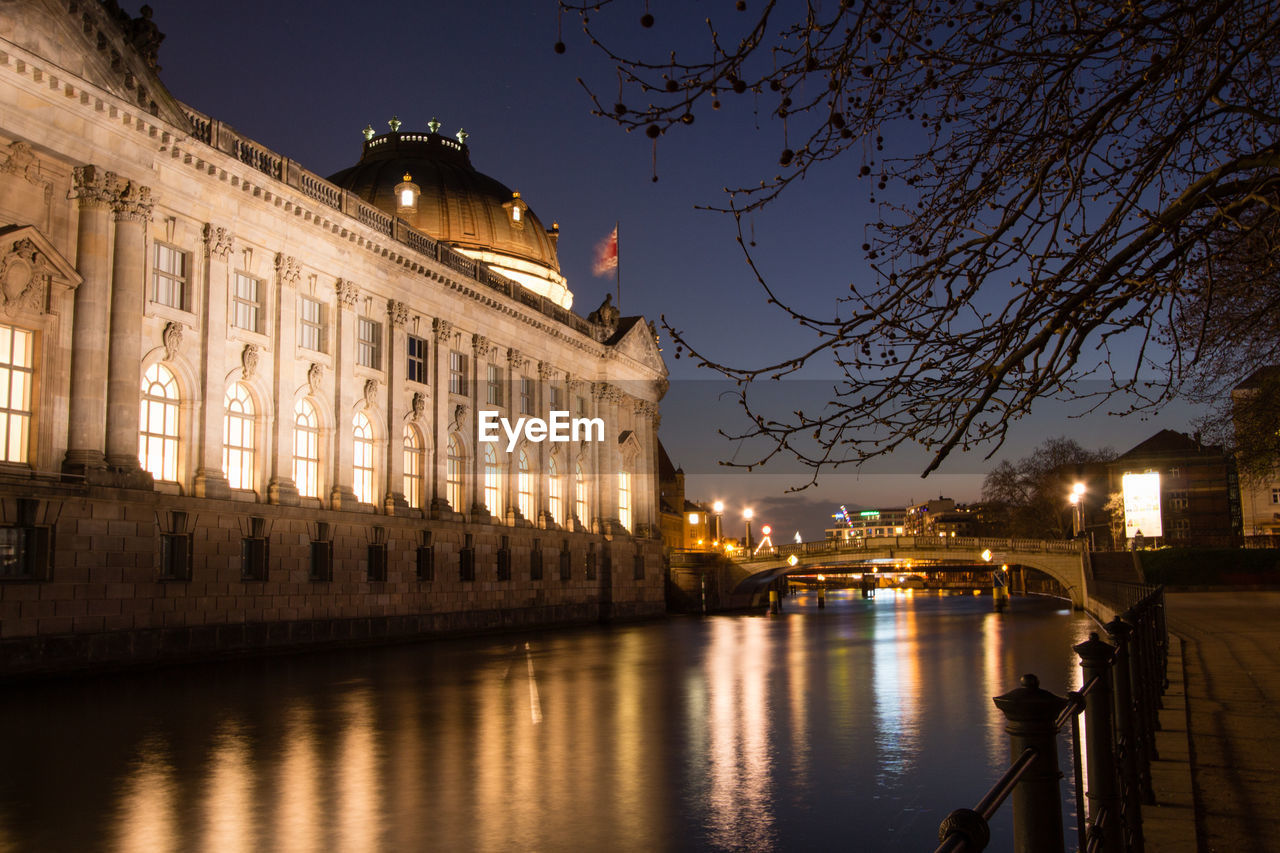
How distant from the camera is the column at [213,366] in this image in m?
35.6

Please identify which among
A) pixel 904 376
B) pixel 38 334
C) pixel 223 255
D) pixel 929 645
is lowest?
pixel 929 645

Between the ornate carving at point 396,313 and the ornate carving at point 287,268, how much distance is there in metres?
6.17

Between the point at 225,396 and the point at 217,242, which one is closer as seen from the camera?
the point at 217,242

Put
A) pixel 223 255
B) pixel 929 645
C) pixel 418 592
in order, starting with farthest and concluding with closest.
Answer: pixel 418 592, pixel 929 645, pixel 223 255

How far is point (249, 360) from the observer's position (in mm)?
38281

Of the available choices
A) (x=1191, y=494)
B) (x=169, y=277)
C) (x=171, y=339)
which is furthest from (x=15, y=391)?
(x=1191, y=494)

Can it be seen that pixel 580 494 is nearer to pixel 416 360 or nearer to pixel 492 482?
pixel 492 482

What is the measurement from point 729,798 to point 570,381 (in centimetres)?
5322

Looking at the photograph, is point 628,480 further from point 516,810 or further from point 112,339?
point 516,810

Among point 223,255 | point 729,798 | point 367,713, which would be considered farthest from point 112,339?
point 729,798

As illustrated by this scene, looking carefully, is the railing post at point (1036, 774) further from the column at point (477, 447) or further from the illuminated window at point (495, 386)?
the illuminated window at point (495, 386)

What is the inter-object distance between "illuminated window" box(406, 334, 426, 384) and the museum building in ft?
0.37

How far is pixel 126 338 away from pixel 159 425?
3427 millimetres

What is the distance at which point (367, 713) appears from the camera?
2084 centimetres
